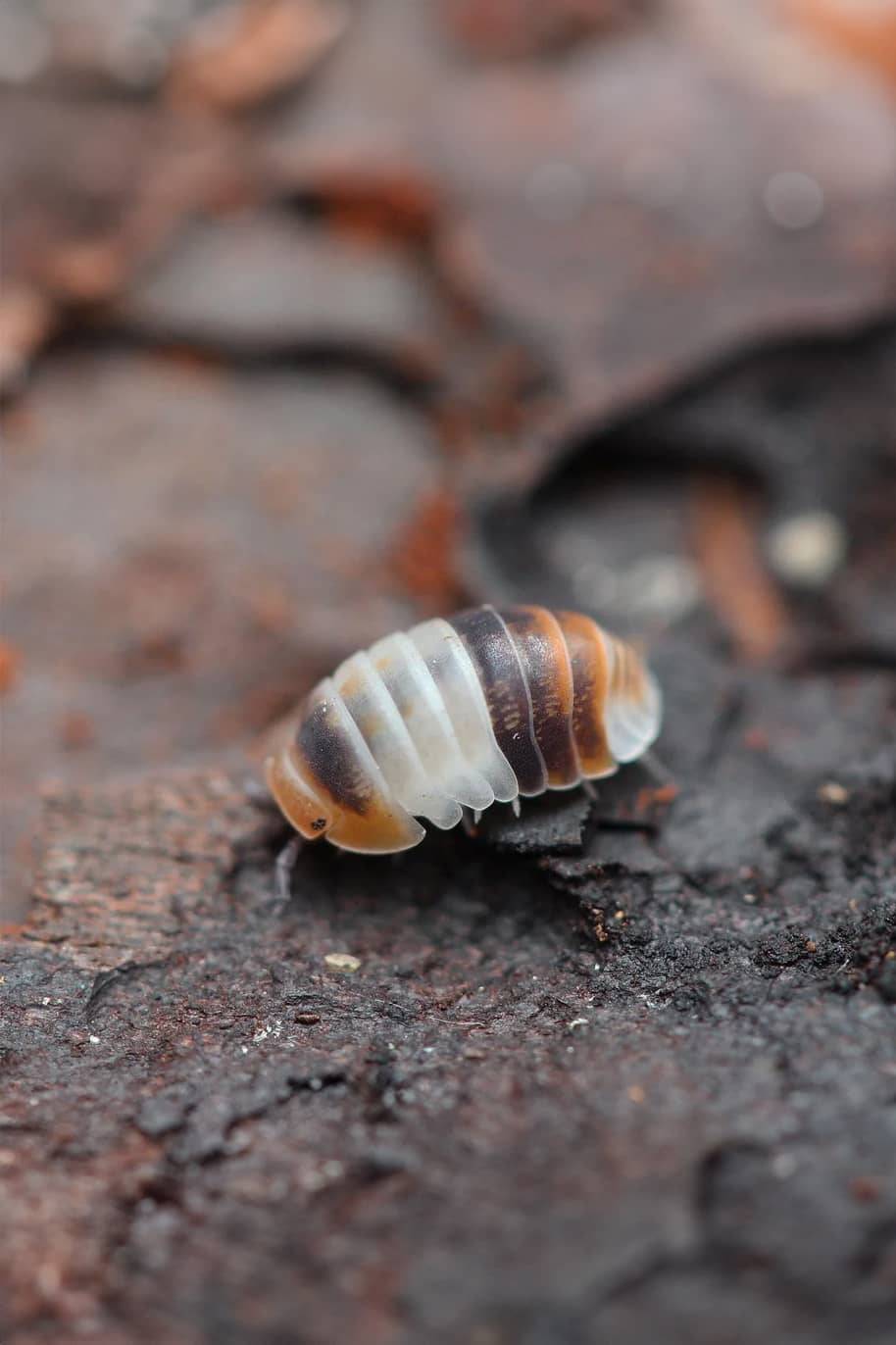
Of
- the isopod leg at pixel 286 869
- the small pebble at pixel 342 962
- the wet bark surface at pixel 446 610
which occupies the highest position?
the wet bark surface at pixel 446 610

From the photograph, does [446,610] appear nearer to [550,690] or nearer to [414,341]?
[550,690]

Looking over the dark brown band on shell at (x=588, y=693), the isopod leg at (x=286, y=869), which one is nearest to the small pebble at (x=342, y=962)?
the isopod leg at (x=286, y=869)

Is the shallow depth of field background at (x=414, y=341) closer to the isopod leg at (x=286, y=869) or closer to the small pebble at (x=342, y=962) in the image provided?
the isopod leg at (x=286, y=869)

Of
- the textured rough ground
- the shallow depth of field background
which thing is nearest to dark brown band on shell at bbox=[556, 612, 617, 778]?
the textured rough ground

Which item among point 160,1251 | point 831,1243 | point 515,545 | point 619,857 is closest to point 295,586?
point 515,545

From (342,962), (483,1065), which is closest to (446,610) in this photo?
(342,962)

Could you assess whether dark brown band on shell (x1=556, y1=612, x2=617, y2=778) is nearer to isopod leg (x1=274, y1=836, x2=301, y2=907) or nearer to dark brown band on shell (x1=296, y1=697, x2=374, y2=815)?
dark brown band on shell (x1=296, y1=697, x2=374, y2=815)

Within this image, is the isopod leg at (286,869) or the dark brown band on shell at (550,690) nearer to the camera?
the dark brown band on shell at (550,690)
